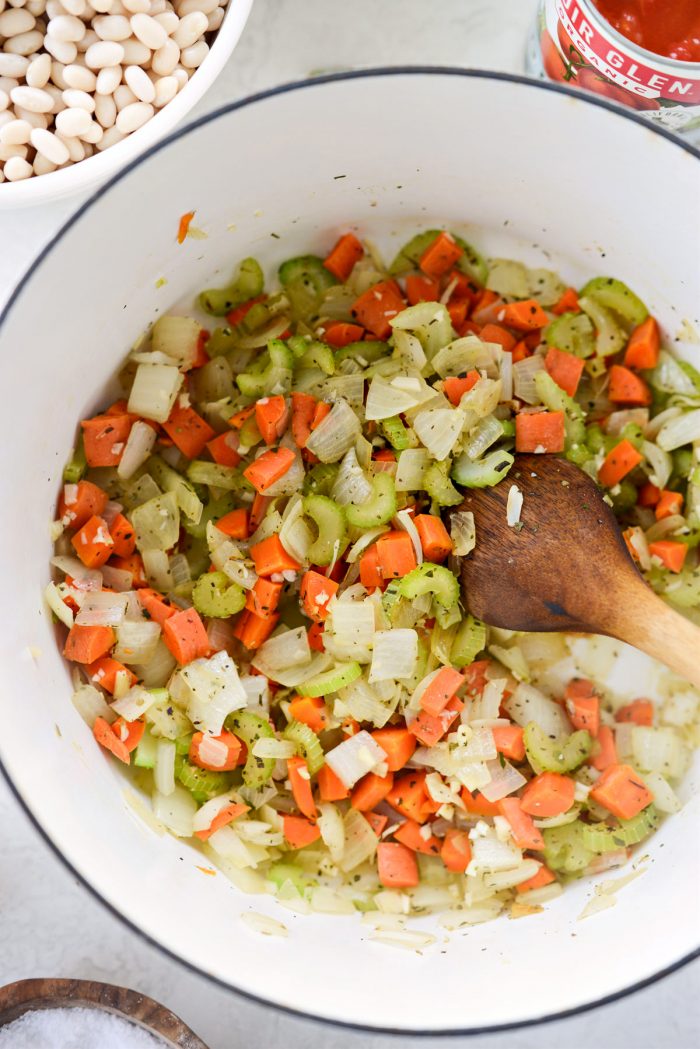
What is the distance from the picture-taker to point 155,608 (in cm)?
153

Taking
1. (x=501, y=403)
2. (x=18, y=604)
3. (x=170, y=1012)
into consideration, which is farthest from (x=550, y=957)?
(x=18, y=604)

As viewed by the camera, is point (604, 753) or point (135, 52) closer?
point (135, 52)

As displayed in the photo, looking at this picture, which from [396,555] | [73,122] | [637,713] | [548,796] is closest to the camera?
[73,122]

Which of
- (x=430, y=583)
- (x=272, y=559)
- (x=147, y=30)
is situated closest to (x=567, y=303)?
(x=430, y=583)

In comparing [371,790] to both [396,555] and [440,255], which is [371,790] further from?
[440,255]

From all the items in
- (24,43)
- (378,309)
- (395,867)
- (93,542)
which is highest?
(24,43)

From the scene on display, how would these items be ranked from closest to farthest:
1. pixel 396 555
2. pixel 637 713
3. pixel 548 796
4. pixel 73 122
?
pixel 73 122
pixel 396 555
pixel 548 796
pixel 637 713

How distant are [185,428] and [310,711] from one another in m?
0.51

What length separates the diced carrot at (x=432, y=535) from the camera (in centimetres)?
149

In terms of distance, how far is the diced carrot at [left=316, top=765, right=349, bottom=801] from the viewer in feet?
5.16

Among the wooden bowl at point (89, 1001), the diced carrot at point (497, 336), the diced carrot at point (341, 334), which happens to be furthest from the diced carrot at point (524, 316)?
the wooden bowl at point (89, 1001)

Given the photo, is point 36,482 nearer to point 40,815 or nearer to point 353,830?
point 40,815

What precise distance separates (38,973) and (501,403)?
130 cm

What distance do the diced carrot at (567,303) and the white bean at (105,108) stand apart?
2.59ft
